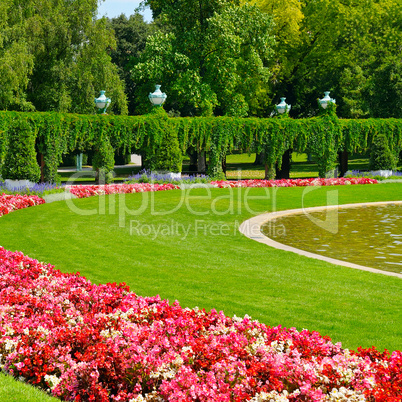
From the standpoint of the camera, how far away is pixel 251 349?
4984mm

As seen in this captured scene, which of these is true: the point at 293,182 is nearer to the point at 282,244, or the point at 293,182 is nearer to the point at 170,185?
the point at 170,185

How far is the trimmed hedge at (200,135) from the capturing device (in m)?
25.9

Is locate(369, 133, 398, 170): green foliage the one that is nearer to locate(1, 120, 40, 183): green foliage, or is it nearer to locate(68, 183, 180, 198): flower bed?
locate(68, 183, 180, 198): flower bed

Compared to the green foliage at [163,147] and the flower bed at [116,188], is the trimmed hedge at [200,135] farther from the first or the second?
the flower bed at [116,188]

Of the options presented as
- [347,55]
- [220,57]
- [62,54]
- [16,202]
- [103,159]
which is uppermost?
[347,55]

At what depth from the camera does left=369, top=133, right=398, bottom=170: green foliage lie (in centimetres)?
3391

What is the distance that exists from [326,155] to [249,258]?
23703 mm

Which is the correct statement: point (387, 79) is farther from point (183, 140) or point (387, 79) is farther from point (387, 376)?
point (387, 376)

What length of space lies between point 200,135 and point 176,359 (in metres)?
25.3

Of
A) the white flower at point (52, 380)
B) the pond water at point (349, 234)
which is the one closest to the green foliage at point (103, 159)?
the pond water at point (349, 234)

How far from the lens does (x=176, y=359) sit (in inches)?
181

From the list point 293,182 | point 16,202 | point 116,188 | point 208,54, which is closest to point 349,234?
point 16,202

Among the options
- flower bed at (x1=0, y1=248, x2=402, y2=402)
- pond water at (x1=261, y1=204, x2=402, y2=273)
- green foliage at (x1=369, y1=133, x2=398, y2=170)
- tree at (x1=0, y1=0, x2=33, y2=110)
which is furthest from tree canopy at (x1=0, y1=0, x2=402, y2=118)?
flower bed at (x1=0, y1=248, x2=402, y2=402)

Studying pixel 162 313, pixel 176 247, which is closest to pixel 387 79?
pixel 176 247
